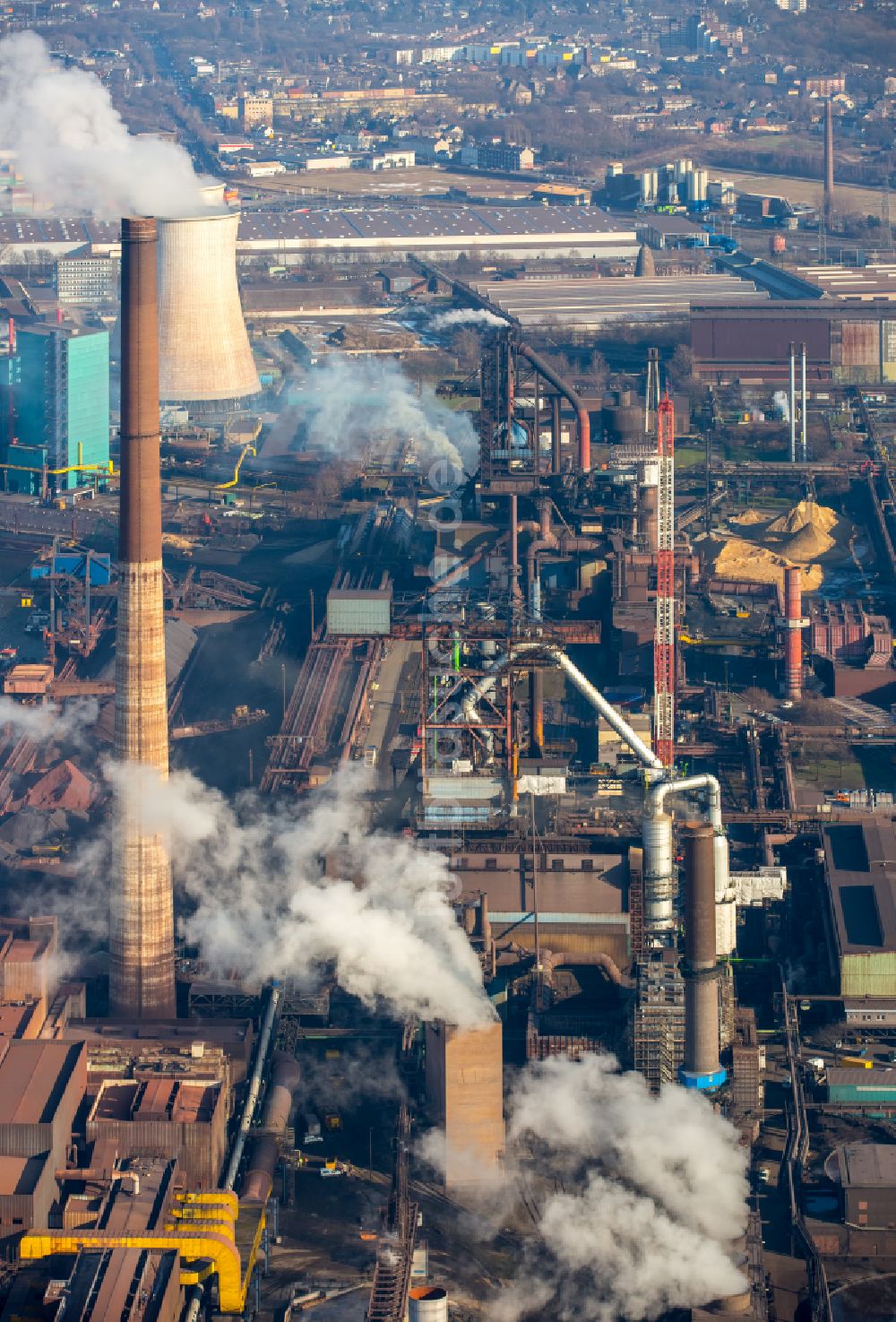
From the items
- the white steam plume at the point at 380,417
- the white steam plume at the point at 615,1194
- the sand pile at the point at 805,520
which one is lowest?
the white steam plume at the point at 615,1194

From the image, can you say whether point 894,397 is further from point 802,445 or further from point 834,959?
point 834,959

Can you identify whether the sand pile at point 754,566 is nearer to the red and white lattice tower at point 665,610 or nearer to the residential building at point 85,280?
the red and white lattice tower at point 665,610

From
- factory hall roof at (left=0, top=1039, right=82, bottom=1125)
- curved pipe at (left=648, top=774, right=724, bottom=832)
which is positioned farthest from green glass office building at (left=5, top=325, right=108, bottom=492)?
factory hall roof at (left=0, top=1039, right=82, bottom=1125)

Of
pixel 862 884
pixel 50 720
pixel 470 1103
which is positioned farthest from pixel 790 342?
pixel 470 1103

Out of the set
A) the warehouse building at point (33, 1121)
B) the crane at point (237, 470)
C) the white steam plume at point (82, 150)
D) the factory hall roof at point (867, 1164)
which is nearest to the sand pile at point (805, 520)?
the crane at point (237, 470)

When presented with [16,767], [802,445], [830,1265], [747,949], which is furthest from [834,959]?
[802,445]

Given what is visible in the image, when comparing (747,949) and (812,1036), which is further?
(747,949)
